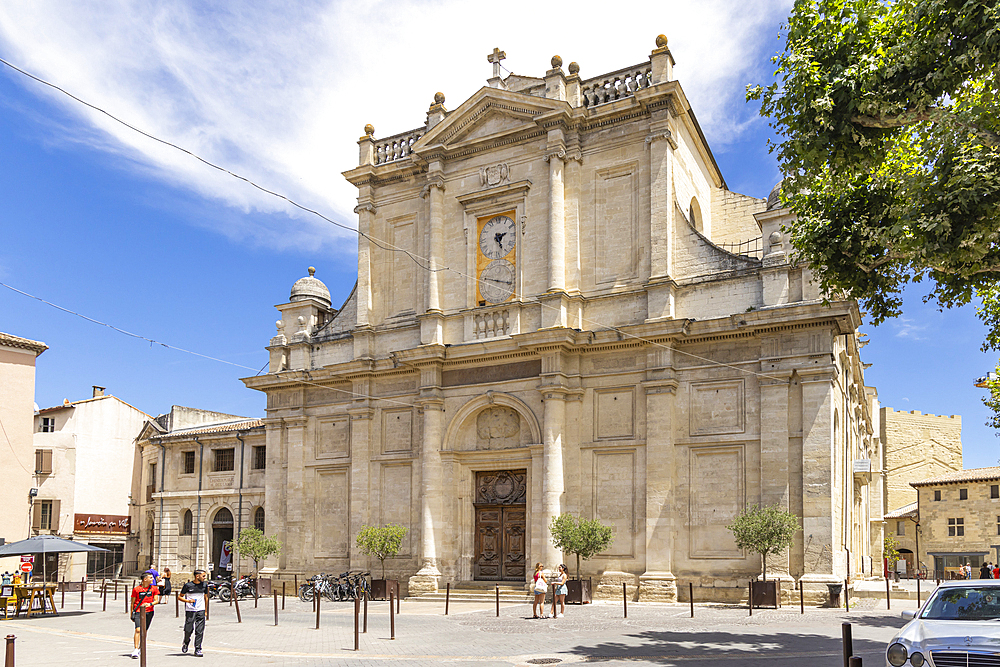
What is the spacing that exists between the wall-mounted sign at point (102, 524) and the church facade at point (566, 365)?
19468mm

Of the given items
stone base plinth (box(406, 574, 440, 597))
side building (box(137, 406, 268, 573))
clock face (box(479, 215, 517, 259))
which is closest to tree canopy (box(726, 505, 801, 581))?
stone base plinth (box(406, 574, 440, 597))

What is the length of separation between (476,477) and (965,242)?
1909 cm

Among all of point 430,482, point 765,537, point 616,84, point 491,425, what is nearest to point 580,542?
point 765,537

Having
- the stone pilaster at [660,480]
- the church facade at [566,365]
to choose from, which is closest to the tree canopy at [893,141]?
the church facade at [566,365]

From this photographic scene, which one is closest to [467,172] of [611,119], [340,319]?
[611,119]

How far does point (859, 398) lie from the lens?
35312 millimetres

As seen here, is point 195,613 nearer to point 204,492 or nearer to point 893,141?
point 893,141

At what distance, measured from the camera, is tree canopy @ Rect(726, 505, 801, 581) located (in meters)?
22.2

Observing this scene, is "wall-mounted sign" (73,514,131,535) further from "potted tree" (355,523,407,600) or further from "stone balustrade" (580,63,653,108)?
"stone balustrade" (580,63,653,108)

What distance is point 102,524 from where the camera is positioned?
1859 inches

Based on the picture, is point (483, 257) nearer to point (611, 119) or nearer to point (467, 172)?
point (467, 172)

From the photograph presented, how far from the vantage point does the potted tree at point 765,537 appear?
861 inches

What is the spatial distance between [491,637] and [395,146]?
21.2 meters

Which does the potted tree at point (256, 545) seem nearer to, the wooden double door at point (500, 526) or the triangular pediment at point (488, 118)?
the wooden double door at point (500, 526)
